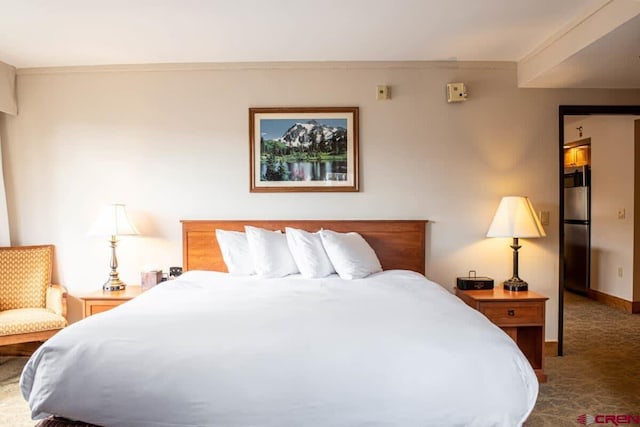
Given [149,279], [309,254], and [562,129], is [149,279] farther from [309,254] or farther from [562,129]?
[562,129]

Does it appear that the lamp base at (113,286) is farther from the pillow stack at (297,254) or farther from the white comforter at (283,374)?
the white comforter at (283,374)

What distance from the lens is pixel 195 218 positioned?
364 cm

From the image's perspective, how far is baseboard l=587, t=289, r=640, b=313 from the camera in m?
4.97

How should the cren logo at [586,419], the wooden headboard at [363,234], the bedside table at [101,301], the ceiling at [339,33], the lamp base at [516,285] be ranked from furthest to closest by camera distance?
the wooden headboard at [363,234], the lamp base at [516,285], the bedside table at [101,301], the ceiling at [339,33], the cren logo at [586,419]

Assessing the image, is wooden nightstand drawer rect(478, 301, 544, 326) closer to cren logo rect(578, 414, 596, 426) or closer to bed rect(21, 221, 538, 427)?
cren logo rect(578, 414, 596, 426)

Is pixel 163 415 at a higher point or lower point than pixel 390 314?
lower

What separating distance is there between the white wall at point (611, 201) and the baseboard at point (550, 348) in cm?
215

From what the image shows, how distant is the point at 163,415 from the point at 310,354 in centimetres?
60

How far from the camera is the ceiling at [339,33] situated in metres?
2.61

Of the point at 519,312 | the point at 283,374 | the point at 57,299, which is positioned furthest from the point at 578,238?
the point at 57,299

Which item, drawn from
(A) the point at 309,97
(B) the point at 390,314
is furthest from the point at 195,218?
(B) the point at 390,314

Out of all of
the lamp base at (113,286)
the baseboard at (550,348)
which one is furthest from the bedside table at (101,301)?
the baseboard at (550,348)

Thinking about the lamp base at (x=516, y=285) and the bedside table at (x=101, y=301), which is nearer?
the bedside table at (x=101, y=301)

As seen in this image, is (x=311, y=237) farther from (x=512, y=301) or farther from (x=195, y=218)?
(x=512, y=301)
